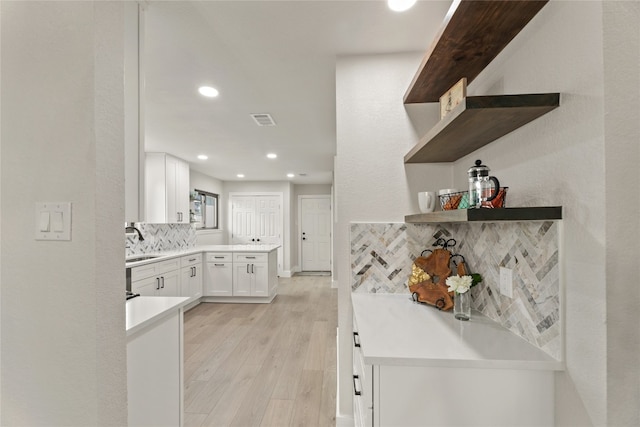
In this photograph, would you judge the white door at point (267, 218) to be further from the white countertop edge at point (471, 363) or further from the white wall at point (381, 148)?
the white countertop edge at point (471, 363)

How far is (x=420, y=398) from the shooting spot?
1.00 meters

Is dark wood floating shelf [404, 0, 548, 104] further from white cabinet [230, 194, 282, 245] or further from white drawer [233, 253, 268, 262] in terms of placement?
white cabinet [230, 194, 282, 245]

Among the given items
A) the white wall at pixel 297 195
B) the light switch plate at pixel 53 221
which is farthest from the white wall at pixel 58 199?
the white wall at pixel 297 195

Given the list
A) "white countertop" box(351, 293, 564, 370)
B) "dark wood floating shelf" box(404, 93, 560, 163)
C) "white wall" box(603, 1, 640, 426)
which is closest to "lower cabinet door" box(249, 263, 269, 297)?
"white countertop" box(351, 293, 564, 370)

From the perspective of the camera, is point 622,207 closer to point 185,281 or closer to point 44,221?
point 44,221

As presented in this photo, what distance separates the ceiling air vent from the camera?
3006mm

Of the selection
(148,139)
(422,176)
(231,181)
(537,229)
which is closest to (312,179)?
(231,181)

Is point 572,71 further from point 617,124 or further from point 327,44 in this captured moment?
point 327,44

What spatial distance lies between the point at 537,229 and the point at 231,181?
7.40m

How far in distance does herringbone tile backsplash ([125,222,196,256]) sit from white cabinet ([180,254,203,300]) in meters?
0.71

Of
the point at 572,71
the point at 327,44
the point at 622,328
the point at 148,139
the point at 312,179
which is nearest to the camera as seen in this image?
the point at 622,328

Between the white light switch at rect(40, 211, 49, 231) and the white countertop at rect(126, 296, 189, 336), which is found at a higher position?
the white light switch at rect(40, 211, 49, 231)

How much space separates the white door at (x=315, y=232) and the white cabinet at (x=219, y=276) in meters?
3.24

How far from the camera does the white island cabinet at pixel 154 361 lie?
1289 mm
